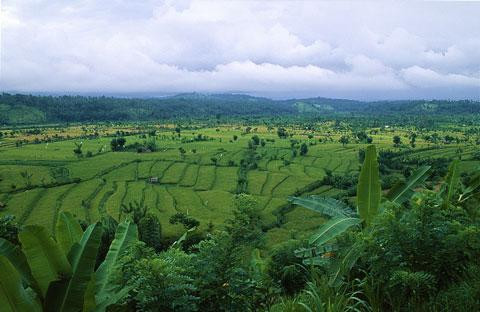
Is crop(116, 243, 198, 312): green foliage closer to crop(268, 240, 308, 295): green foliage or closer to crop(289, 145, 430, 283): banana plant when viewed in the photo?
crop(289, 145, 430, 283): banana plant

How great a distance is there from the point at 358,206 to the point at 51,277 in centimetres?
527

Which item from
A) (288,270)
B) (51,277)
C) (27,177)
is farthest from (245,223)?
(27,177)

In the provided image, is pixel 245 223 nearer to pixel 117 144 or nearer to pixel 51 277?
pixel 51 277

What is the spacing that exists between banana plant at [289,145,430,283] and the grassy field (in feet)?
63.1

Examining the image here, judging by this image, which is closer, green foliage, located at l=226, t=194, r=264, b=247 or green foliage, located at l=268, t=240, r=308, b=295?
green foliage, located at l=226, t=194, r=264, b=247

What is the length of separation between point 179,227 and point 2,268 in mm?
31139

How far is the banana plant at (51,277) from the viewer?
14.8 feet

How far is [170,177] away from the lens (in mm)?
54250

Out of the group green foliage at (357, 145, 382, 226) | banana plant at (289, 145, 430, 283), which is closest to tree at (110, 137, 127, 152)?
banana plant at (289, 145, 430, 283)

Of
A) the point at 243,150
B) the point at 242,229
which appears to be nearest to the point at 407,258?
the point at 242,229

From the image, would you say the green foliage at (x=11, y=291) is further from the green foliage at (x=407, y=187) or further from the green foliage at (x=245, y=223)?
the green foliage at (x=407, y=187)

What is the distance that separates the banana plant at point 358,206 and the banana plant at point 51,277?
3.37 m

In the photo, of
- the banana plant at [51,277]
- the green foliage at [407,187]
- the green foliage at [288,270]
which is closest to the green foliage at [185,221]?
the green foliage at [288,270]

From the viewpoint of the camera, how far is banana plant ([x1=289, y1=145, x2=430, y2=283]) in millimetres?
7141
